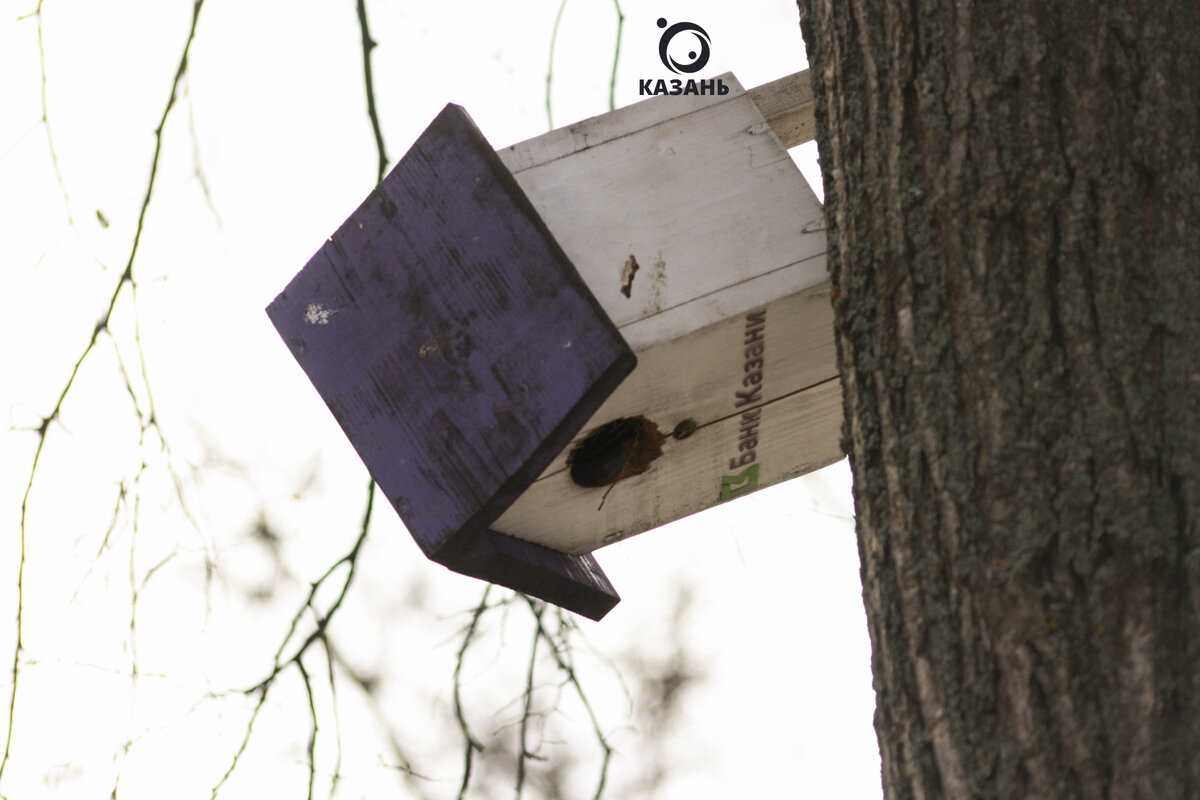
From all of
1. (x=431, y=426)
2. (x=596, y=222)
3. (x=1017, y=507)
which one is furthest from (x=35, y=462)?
(x=1017, y=507)

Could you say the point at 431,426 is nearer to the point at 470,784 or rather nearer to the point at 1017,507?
the point at 1017,507

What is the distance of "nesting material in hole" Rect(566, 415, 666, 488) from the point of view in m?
1.49

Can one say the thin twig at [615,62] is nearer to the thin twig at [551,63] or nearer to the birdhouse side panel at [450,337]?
the thin twig at [551,63]

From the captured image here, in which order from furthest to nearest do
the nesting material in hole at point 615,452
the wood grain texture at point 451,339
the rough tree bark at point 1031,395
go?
the nesting material in hole at point 615,452, the wood grain texture at point 451,339, the rough tree bark at point 1031,395

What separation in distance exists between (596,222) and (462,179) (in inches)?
7.1

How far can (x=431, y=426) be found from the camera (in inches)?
53.1

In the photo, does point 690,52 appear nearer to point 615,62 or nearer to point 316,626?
point 615,62

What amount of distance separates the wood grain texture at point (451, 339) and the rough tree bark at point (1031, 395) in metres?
0.39

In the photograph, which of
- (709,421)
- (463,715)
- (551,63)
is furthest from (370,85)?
(463,715)

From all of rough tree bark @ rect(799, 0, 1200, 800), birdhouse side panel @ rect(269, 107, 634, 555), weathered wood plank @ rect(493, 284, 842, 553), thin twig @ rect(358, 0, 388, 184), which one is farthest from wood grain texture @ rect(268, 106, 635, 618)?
thin twig @ rect(358, 0, 388, 184)

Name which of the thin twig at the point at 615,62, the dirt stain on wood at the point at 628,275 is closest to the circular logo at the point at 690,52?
the thin twig at the point at 615,62

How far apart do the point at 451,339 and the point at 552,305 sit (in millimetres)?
139

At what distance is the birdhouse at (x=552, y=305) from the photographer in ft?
4.31

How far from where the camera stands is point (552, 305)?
1.31 metres
